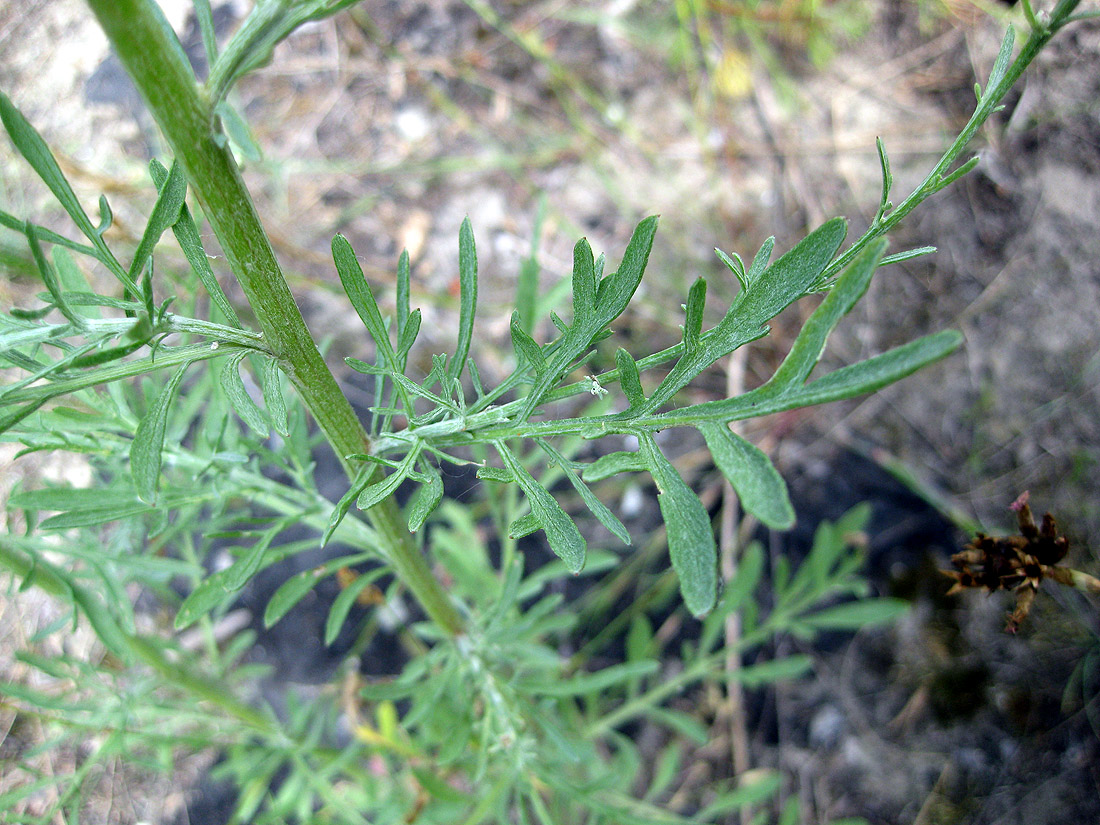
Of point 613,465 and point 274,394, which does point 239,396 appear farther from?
point 613,465

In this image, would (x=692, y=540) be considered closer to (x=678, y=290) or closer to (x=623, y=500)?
(x=623, y=500)

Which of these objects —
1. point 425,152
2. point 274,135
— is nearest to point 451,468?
point 425,152

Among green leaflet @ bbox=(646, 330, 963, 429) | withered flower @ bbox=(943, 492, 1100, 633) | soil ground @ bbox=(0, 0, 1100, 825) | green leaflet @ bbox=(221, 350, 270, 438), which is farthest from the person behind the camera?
soil ground @ bbox=(0, 0, 1100, 825)

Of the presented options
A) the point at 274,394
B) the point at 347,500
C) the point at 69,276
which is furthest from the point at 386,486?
the point at 69,276

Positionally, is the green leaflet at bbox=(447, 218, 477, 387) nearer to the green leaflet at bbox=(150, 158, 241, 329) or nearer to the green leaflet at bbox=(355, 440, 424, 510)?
the green leaflet at bbox=(355, 440, 424, 510)

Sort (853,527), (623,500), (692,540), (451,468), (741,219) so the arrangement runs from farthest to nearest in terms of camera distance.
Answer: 1. (741,219)
2. (623,500)
3. (451,468)
4. (853,527)
5. (692,540)

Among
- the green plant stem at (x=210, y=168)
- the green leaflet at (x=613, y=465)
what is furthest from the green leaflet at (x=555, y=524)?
the green plant stem at (x=210, y=168)

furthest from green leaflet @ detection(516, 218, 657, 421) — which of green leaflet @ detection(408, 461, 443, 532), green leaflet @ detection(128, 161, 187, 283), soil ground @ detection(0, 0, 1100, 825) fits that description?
soil ground @ detection(0, 0, 1100, 825)
